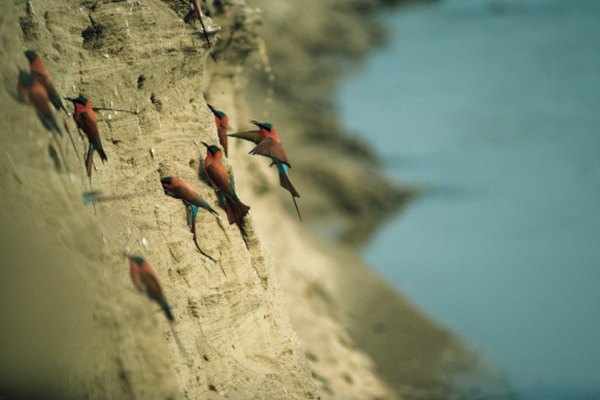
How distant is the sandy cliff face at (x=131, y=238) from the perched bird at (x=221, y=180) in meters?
0.09

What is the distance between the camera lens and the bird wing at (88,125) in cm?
501

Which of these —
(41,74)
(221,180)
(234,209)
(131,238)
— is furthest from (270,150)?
(41,74)

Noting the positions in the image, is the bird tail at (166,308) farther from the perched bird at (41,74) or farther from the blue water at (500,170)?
the blue water at (500,170)

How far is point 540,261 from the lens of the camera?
17.9m

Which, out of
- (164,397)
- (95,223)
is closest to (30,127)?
(95,223)

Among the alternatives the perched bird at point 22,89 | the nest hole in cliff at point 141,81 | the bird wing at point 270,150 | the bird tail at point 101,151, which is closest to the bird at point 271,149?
the bird wing at point 270,150

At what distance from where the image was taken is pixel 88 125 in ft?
16.5

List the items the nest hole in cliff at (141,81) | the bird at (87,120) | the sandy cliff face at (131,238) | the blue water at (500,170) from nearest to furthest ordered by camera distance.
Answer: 1. the sandy cliff face at (131,238)
2. the bird at (87,120)
3. the nest hole in cliff at (141,81)
4. the blue water at (500,170)

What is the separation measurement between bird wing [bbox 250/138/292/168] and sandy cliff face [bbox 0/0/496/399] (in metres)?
0.41

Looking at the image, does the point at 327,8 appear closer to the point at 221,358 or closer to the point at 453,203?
the point at 453,203

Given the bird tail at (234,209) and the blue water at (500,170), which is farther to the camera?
the blue water at (500,170)

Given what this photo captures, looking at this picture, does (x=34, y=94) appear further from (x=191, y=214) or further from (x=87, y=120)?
(x=191, y=214)

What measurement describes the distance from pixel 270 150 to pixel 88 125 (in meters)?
1.19

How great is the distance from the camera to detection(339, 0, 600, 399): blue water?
1480cm
